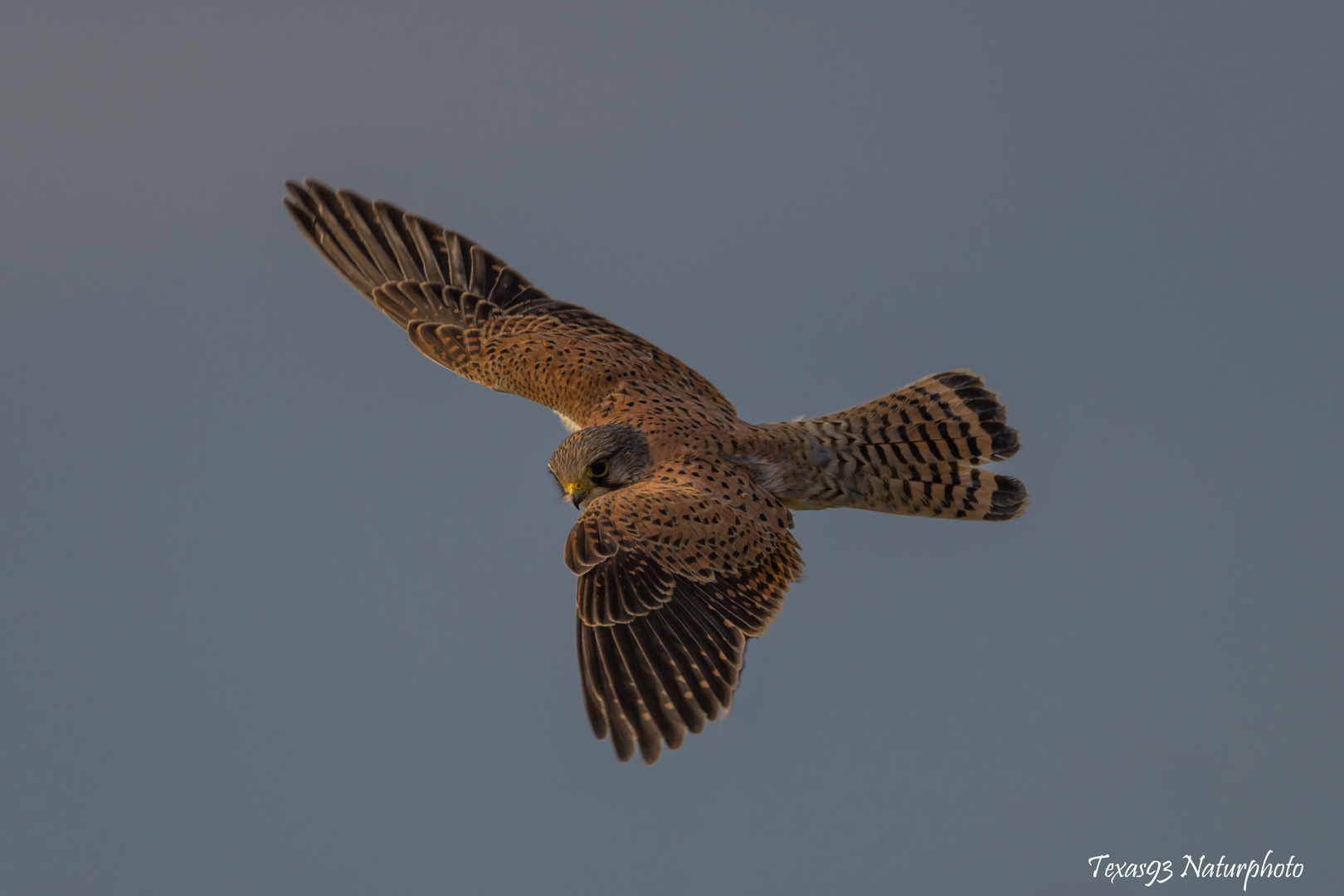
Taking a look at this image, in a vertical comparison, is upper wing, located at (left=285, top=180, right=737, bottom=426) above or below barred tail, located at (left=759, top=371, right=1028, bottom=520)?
above

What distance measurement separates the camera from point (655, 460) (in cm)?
595

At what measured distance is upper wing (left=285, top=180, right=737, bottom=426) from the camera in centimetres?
693

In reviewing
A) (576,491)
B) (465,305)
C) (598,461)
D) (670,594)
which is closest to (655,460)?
(598,461)

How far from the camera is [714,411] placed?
6.49 metres

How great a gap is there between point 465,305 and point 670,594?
3.00 meters

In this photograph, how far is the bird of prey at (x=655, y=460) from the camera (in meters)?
5.02

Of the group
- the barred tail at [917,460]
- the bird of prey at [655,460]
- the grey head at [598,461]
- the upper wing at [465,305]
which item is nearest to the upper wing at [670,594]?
the bird of prey at [655,460]

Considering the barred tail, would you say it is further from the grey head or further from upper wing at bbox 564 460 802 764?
the grey head

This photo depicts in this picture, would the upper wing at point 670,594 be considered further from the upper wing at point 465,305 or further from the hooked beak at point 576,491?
the upper wing at point 465,305

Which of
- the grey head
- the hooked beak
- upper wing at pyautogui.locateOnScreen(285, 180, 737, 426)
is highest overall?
upper wing at pyautogui.locateOnScreen(285, 180, 737, 426)

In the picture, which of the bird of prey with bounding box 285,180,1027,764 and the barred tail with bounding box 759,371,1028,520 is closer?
the bird of prey with bounding box 285,180,1027,764

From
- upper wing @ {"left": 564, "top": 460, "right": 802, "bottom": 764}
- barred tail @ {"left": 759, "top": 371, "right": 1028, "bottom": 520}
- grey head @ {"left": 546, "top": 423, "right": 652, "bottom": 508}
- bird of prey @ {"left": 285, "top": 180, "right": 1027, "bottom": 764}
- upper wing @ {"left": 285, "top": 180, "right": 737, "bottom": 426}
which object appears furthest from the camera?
upper wing @ {"left": 285, "top": 180, "right": 737, "bottom": 426}

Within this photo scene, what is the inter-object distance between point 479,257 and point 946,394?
10.1ft

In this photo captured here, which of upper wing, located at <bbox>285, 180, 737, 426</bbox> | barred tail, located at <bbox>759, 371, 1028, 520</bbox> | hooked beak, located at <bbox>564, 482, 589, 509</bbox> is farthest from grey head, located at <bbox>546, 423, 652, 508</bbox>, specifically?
upper wing, located at <bbox>285, 180, 737, 426</bbox>
